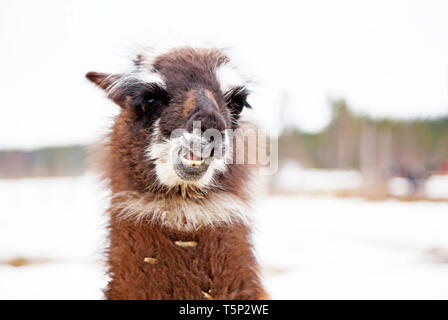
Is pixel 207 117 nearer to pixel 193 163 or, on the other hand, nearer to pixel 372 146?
pixel 193 163

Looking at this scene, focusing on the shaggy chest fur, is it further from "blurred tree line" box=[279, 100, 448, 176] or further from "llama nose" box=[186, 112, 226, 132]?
"blurred tree line" box=[279, 100, 448, 176]

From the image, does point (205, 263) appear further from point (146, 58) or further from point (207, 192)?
point (146, 58)

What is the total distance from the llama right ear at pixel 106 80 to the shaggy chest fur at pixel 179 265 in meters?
0.35

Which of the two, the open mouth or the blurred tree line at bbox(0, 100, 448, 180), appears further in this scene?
the blurred tree line at bbox(0, 100, 448, 180)

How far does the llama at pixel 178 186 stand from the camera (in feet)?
3.15

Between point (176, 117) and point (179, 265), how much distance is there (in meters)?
0.37

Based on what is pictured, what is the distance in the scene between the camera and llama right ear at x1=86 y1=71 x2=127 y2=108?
113 cm

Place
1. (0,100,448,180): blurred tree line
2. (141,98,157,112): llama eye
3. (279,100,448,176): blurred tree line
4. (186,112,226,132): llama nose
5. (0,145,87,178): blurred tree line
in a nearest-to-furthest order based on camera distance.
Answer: (186,112,226,132): llama nose < (141,98,157,112): llama eye < (0,145,87,178): blurred tree line < (0,100,448,180): blurred tree line < (279,100,448,176): blurred tree line

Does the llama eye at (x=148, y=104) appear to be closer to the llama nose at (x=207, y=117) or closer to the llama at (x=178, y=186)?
the llama at (x=178, y=186)

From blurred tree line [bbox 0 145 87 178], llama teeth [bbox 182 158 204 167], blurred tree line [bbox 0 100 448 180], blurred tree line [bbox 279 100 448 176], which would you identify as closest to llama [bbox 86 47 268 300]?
llama teeth [bbox 182 158 204 167]

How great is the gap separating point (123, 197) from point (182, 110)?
1.00 ft

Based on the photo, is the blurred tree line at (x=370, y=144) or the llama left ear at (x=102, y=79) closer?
the llama left ear at (x=102, y=79)

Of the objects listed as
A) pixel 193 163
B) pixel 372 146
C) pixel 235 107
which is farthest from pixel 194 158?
pixel 372 146

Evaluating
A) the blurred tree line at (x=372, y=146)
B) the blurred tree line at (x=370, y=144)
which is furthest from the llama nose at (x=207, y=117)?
the blurred tree line at (x=370, y=144)
